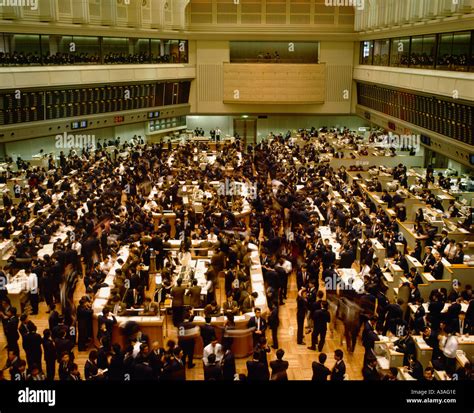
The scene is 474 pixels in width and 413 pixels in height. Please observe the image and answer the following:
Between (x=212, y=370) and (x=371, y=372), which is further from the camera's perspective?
(x=212, y=370)

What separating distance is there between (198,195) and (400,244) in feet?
23.2

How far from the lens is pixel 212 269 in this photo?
11711mm

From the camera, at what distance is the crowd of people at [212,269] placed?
849 cm

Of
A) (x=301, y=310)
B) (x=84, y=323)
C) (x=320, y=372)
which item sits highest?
(x=320, y=372)

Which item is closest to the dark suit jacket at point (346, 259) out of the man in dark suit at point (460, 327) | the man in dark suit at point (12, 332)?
the man in dark suit at point (460, 327)

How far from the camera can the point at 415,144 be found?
23.7 metres

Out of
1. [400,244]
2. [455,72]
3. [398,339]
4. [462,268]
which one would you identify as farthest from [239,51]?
[398,339]

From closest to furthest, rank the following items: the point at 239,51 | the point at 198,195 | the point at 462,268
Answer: the point at 462,268 → the point at 198,195 → the point at 239,51

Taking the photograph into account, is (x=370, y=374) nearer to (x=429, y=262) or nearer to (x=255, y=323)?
(x=255, y=323)

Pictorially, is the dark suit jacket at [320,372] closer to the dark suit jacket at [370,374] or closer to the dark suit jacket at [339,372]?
the dark suit jacket at [339,372]

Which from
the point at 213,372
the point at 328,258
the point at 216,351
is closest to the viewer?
the point at 213,372

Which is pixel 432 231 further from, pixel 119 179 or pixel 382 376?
pixel 119 179

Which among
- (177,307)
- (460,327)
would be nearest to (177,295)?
(177,307)

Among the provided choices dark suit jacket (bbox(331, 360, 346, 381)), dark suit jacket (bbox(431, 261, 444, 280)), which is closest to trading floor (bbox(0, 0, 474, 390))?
dark suit jacket (bbox(331, 360, 346, 381))
